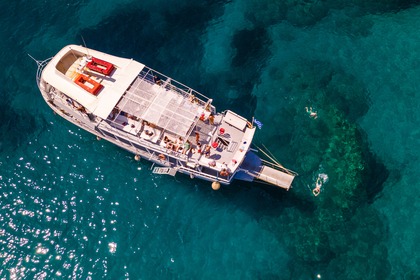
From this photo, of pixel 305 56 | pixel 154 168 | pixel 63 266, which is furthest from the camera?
pixel 305 56

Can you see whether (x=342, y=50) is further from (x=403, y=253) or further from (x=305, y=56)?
(x=403, y=253)

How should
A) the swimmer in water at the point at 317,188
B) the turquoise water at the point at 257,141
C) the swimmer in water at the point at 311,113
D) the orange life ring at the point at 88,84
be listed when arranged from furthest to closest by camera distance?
the swimmer in water at the point at 311,113 < the swimmer in water at the point at 317,188 < the orange life ring at the point at 88,84 < the turquoise water at the point at 257,141

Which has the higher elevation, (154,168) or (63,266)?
(154,168)

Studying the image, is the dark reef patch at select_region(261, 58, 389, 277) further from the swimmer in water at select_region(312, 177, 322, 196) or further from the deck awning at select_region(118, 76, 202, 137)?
the deck awning at select_region(118, 76, 202, 137)

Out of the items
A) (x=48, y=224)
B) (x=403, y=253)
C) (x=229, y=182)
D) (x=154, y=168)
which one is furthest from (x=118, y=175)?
(x=403, y=253)

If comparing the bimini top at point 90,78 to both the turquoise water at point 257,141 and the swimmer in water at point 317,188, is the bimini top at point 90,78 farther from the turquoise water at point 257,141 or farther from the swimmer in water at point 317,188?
the swimmer in water at point 317,188

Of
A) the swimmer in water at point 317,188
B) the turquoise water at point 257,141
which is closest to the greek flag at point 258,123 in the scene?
the turquoise water at point 257,141

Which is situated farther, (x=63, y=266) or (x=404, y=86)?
(x=404, y=86)
